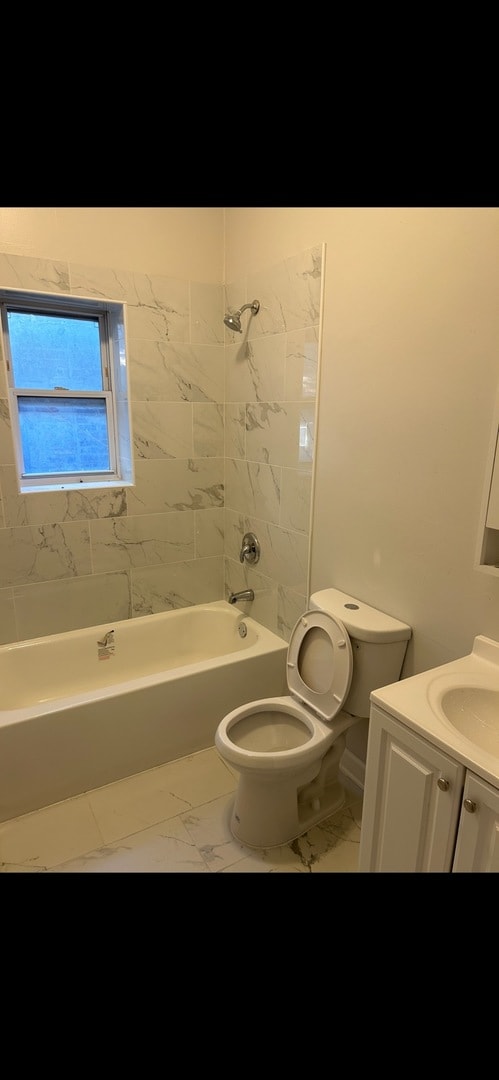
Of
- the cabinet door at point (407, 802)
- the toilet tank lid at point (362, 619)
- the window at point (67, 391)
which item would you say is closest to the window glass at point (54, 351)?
the window at point (67, 391)

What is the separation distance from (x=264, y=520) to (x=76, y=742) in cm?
129

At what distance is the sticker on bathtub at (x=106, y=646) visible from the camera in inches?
97.1

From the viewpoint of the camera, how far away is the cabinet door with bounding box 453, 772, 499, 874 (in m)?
0.94

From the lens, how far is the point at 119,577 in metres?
2.54

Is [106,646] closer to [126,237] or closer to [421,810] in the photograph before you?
[421,810]

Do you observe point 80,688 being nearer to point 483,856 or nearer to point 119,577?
point 119,577

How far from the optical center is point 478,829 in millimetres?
975

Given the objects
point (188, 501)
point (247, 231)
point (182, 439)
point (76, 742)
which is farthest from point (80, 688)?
point (247, 231)

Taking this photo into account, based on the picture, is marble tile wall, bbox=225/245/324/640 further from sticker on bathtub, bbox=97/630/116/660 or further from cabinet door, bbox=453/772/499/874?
cabinet door, bbox=453/772/499/874

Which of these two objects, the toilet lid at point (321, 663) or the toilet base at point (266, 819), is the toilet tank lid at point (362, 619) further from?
the toilet base at point (266, 819)

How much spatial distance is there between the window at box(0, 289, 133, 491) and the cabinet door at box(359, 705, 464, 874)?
1838mm

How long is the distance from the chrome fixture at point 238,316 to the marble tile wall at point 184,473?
4 cm

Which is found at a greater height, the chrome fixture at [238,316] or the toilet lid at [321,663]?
the chrome fixture at [238,316]

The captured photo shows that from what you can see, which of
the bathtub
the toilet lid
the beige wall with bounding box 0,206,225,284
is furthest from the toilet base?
the beige wall with bounding box 0,206,225,284
